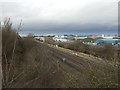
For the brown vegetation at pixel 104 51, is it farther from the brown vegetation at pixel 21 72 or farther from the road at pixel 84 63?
the brown vegetation at pixel 21 72

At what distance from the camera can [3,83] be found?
115 centimetres

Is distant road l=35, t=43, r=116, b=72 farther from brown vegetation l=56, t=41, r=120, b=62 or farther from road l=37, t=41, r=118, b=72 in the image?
brown vegetation l=56, t=41, r=120, b=62

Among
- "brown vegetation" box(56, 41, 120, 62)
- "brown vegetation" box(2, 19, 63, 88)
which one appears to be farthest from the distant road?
"brown vegetation" box(2, 19, 63, 88)

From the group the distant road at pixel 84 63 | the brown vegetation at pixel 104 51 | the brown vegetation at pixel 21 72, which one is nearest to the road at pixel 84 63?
the distant road at pixel 84 63

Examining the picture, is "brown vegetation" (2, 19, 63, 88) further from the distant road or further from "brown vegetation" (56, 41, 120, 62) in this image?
"brown vegetation" (56, 41, 120, 62)

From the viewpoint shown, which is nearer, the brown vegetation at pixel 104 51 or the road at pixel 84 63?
the road at pixel 84 63

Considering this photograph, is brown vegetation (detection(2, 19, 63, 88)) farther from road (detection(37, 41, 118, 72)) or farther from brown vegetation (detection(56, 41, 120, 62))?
brown vegetation (detection(56, 41, 120, 62))

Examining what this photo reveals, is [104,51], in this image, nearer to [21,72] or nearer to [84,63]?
[84,63]

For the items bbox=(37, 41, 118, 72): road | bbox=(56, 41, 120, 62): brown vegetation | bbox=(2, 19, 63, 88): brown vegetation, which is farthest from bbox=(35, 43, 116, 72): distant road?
bbox=(2, 19, 63, 88): brown vegetation

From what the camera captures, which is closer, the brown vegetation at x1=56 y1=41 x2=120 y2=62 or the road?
the road

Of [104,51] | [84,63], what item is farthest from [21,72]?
[104,51]

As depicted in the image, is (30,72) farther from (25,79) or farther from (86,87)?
(86,87)

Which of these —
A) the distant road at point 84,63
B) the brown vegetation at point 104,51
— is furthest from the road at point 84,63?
the brown vegetation at point 104,51

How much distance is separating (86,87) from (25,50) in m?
4.83
